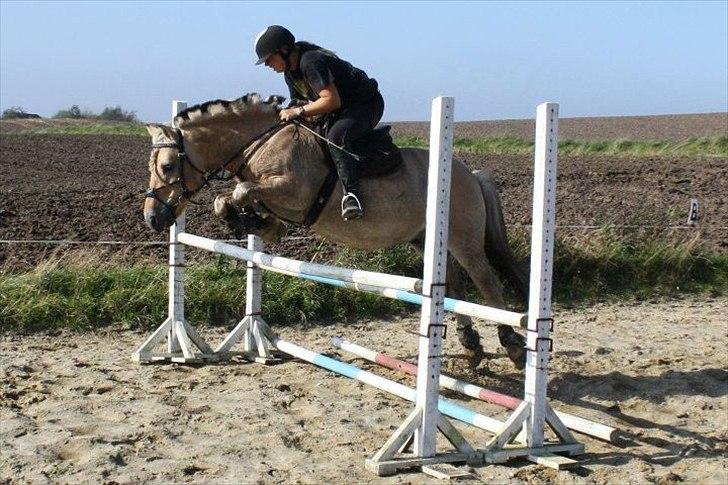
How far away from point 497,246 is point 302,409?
79.7 inches

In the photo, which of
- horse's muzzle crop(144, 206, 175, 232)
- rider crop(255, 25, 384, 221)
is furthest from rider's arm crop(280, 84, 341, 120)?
horse's muzzle crop(144, 206, 175, 232)

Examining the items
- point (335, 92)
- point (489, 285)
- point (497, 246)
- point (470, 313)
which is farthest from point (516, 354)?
point (335, 92)

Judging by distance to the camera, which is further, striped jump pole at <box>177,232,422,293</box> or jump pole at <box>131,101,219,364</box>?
jump pole at <box>131,101,219,364</box>

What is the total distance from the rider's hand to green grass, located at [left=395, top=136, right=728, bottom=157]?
66.5ft

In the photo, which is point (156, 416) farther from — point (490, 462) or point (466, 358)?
point (466, 358)

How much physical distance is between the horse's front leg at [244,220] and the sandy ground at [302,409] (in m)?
1.02

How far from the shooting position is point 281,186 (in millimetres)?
6191

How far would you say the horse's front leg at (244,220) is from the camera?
6.14 meters

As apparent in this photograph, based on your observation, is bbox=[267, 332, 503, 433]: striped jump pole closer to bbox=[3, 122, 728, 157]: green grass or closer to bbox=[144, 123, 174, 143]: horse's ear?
bbox=[144, 123, 174, 143]: horse's ear

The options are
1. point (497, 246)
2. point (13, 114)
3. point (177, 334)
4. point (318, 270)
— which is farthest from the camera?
point (13, 114)

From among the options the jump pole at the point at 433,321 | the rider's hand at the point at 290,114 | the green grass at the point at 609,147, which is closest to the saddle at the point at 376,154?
the rider's hand at the point at 290,114

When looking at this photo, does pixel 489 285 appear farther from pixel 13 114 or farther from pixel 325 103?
pixel 13 114

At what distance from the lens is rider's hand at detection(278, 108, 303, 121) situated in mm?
6270

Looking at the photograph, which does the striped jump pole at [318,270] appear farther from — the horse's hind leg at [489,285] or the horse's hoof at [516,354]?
the horse's hoof at [516,354]
